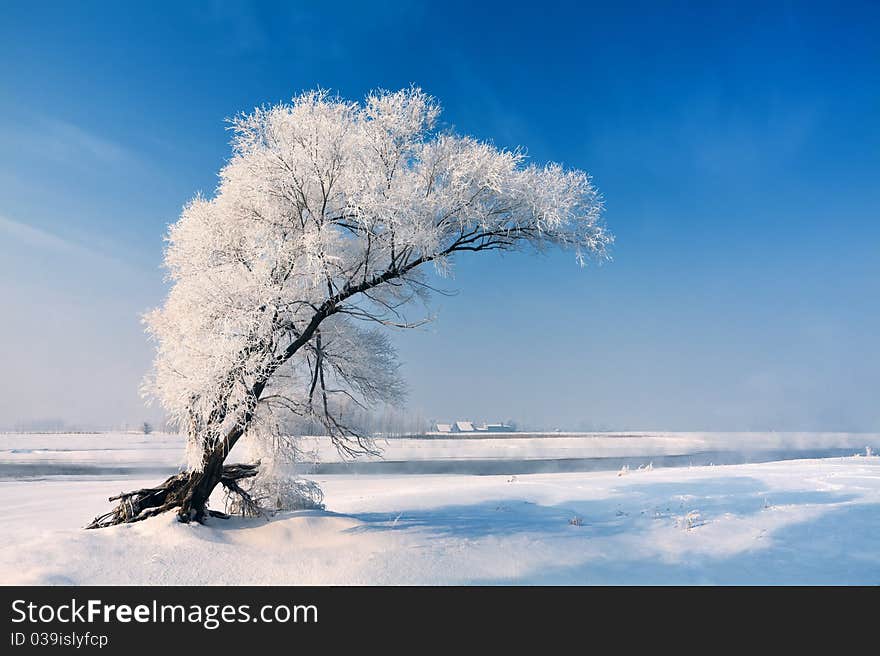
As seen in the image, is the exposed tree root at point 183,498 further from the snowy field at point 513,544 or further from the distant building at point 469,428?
the distant building at point 469,428

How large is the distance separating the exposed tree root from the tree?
0.04 m

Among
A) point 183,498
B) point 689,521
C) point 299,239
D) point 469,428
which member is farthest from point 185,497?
point 469,428

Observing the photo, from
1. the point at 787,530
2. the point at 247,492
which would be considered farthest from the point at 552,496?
the point at 247,492

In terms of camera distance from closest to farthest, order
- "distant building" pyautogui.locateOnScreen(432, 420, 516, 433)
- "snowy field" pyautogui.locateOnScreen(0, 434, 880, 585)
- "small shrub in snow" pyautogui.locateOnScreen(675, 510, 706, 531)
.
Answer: "snowy field" pyautogui.locateOnScreen(0, 434, 880, 585)
"small shrub in snow" pyautogui.locateOnScreen(675, 510, 706, 531)
"distant building" pyautogui.locateOnScreen(432, 420, 516, 433)

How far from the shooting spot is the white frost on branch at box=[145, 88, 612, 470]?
439 inches

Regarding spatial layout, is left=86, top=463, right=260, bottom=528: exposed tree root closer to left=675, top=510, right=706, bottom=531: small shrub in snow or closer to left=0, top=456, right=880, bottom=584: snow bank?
left=0, top=456, right=880, bottom=584: snow bank

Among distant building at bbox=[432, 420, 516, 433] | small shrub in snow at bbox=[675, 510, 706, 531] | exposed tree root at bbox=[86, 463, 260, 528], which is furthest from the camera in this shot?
distant building at bbox=[432, 420, 516, 433]

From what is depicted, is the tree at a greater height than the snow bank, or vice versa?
the tree

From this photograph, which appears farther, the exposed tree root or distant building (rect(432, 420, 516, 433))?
distant building (rect(432, 420, 516, 433))

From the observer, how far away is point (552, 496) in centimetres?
1723

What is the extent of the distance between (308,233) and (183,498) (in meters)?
5.93

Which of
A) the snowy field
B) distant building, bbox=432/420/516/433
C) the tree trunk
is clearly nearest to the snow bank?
the snowy field

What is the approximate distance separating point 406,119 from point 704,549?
9.62m

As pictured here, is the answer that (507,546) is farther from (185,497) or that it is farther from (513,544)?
(185,497)
